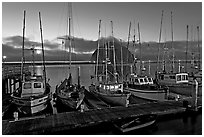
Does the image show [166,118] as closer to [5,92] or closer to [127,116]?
[127,116]

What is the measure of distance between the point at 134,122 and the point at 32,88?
1063cm

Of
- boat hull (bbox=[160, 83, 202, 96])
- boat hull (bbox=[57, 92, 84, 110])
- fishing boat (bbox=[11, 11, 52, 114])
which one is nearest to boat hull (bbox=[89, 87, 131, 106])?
boat hull (bbox=[57, 92, 84, 110])

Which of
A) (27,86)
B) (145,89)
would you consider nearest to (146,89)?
(145,89)

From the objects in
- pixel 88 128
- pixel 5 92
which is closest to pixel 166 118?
pixel 88 128

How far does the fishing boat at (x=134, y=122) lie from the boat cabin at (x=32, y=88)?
8.97m

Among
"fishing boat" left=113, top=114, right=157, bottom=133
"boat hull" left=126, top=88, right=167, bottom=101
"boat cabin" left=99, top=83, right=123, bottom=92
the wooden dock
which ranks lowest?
"fishing boat" left=113, top=114, right=157, bottom=133

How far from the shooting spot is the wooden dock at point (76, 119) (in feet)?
34.3

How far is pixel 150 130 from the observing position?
1199 centimetres

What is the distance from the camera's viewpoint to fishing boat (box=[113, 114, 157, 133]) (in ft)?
37.1

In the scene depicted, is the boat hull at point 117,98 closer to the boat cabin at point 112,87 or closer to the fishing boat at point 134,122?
the boat cabin at point 112,87

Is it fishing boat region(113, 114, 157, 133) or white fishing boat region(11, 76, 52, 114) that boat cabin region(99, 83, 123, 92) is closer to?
white fishing boat region(11, 76, 52, 114)

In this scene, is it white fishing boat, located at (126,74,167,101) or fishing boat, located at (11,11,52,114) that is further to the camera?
white fishing boat, located at (126,74,167,101)

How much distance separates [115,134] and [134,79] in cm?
1291

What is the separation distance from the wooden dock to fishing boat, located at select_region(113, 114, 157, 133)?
1.04 ft
